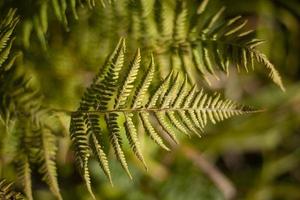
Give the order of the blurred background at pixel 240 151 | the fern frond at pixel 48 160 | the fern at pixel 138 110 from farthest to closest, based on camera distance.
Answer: the blurred background at pixel 240 151, the fern frond at pixel 48 160, the fern at pixel 138 110

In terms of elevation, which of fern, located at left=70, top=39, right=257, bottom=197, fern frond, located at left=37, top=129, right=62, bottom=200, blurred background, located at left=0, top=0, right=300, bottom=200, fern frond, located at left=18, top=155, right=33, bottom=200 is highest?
fern, located at left=70, top=39, right=257, bottom=197

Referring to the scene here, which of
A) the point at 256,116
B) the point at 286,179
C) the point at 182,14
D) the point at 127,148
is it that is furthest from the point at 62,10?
the point at 286,179

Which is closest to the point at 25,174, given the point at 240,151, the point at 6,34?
the point at 6,34

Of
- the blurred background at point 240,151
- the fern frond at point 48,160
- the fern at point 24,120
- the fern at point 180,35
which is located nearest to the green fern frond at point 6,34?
the fern at point 24,120

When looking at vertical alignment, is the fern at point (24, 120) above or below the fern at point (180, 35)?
below

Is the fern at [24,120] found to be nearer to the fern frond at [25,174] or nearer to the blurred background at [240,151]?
the fern frond at [25,174]

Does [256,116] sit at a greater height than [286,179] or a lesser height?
greater

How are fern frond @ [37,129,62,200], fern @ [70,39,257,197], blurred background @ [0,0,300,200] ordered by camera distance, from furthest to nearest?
1. blurred background @ [0,0,300,200]
2. fern frond @ [37,129,62,200]
3. fern @ [70,39,257,197]

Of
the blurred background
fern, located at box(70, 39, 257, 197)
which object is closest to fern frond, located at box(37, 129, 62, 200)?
fern, located at box(70, 39, 257, 197)

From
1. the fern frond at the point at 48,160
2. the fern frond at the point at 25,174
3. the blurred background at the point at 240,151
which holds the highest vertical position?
the fern frond at the point at 48,160

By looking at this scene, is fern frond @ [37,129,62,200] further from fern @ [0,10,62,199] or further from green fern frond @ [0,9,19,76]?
green fern frond @ [0,9,19,76]

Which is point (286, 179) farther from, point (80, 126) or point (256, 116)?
point (80, 126)
